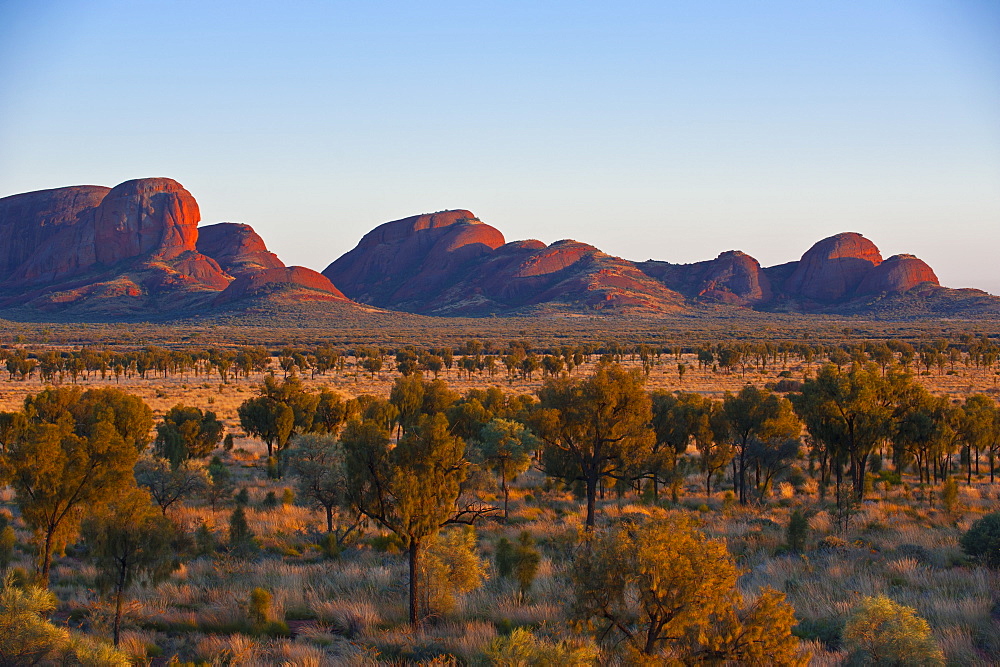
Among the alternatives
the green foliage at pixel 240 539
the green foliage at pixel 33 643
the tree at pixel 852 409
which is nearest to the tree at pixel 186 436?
the green foliage at pixel 240 539

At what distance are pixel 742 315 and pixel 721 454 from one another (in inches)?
7147

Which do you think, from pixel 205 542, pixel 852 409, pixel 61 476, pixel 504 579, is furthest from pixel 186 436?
pixel 852 409

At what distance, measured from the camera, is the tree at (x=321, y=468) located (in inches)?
732

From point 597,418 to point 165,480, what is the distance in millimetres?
11791

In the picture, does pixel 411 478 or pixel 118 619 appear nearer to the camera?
pixel 118 619

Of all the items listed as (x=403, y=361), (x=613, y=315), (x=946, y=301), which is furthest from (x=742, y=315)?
(x=403, y=361)

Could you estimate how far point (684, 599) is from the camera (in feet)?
25.1

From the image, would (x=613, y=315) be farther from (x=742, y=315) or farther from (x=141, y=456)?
(x=141, y=456)

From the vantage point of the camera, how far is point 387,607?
1291 cm

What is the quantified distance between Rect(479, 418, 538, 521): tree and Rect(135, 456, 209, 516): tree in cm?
834

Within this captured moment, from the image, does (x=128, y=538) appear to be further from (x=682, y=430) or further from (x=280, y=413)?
(x=682, y=430)

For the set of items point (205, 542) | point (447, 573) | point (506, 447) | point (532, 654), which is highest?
point (532, 654)

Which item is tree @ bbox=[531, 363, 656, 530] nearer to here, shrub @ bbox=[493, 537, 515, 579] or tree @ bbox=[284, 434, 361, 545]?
shrub @ bbox=[493, 537, 515, 579]

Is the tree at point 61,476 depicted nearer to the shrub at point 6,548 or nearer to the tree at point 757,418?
the shrub at point 6,548
